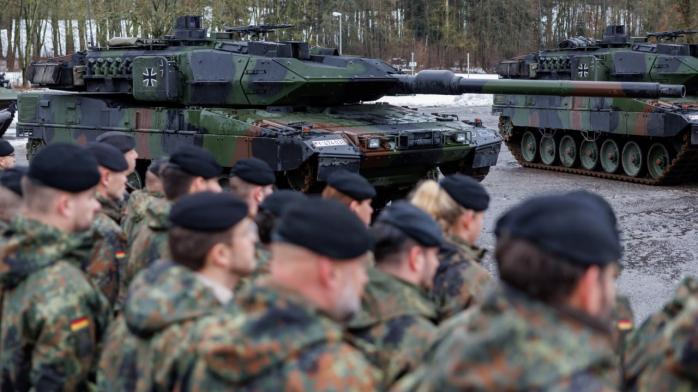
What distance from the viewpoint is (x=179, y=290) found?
3.18 metres

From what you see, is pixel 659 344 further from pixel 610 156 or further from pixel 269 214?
pixel 610 156

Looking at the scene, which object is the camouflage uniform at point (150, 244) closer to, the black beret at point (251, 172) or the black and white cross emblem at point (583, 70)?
the black beret at point (251, 172)

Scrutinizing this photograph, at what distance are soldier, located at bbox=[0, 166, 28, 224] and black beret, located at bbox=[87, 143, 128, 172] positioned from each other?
688mm

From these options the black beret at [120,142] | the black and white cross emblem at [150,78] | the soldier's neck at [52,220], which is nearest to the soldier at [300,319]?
the soldier's neck at [52,220]

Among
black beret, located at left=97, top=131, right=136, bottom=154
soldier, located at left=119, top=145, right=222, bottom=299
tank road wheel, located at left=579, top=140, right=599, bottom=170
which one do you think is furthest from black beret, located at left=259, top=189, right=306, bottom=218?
tank road wheel, located at left=579, top=140, right=599, bottom=170

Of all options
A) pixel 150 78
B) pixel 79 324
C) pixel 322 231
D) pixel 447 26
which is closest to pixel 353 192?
pixel 79 324

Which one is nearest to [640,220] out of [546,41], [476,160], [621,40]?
[476,160]

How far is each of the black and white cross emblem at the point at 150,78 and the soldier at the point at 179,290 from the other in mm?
9418

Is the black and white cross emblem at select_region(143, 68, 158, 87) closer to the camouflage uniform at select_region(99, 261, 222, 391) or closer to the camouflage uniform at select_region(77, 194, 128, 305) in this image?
the camouflage uniform at select_region(77, 194, 128, 305)

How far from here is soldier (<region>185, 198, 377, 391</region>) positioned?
2471 millimetres

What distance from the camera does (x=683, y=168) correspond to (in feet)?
54.0

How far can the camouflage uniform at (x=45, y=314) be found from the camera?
3.72 m

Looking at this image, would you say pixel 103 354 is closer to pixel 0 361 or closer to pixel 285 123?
pixel 0 361

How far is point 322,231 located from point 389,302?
0.65m
